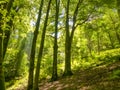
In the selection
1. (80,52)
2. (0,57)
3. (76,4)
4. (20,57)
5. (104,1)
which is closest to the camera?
(0,57)

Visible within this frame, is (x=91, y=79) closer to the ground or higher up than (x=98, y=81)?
closer to the ground

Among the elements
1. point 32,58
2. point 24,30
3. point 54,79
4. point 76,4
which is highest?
point 76,4

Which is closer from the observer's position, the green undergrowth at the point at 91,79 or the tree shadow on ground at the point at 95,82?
the tree shadow on ground at the point at 95,82

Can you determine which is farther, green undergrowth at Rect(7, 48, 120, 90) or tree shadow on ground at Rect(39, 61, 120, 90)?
green undergrowth at Rect(7, 48, 120, 90)

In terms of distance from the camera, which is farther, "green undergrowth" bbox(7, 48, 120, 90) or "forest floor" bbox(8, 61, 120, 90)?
"green undergrowth" bbox(7, 48, 120, 90)

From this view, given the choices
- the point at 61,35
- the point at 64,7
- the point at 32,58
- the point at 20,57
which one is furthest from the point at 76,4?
the point at 20,57

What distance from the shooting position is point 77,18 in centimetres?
2714

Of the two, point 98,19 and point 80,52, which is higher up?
point 98,19

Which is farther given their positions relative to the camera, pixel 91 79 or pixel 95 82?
pixel 91 79

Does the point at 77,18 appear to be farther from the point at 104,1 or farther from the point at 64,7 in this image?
the point at 104,1

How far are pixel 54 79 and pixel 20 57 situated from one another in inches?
1354

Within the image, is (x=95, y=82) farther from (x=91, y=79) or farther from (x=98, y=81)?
(x=91, y=79)

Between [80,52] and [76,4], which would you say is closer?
[76,4]

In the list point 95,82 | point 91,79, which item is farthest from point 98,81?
point 91,79
